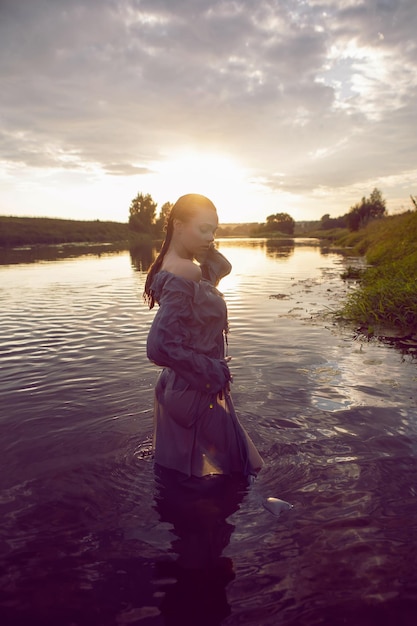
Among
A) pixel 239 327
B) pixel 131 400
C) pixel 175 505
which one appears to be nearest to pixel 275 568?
pixel 175 505

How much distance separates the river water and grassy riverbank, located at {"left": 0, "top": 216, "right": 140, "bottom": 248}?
211 ft

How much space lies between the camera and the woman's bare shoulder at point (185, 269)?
361cm

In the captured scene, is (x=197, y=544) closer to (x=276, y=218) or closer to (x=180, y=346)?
(x=180, y=346)

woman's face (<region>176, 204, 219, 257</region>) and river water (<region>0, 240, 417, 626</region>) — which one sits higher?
woman's face (<region>176, 204, 219, 257</region>)

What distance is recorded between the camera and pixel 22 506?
13.5 ft

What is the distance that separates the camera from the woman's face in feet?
12.1

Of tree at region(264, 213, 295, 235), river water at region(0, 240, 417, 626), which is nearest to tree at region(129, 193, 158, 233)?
tree at region(264, 213, 295, 235)

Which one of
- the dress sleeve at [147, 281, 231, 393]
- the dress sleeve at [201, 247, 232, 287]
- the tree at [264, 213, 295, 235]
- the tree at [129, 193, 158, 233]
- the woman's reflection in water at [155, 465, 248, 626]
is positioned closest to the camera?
the woman's reflection in water at [155, 465, 248, 626]

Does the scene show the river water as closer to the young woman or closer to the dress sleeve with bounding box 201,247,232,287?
the young woman

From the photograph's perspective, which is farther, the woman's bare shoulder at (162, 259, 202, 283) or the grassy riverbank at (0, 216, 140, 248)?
the grassy riverbank at (0, 216, 140, 248)

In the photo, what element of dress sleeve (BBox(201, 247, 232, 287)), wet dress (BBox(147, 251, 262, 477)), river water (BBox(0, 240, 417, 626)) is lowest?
river water (BBox(0, 240, 417, 626))

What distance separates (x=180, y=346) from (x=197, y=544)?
160cm

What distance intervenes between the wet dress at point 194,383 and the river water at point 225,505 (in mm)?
405

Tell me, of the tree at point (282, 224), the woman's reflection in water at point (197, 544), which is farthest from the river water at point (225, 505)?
the tree at point (282, 224)
